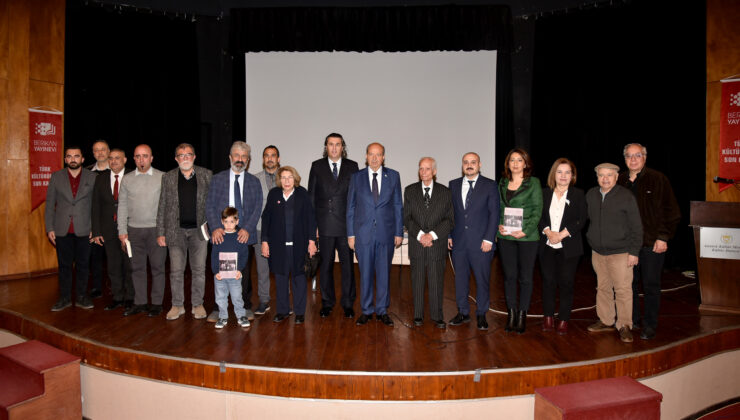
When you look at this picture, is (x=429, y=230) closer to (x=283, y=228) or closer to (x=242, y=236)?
(x=283, y=228)

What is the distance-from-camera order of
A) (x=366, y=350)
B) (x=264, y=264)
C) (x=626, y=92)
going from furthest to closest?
(x=626, y=92), (x=264, y=264), (x=366, y=350)

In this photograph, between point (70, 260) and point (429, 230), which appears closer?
point (429, 230)

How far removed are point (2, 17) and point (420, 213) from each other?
17.0 ft

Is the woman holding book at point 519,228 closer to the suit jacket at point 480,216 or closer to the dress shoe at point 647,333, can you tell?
the suit jacket at point 480,216

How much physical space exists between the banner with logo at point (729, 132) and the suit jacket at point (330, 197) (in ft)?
11.8

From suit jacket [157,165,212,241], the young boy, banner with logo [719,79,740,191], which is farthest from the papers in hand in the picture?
banner with logo [719,79,740,191]

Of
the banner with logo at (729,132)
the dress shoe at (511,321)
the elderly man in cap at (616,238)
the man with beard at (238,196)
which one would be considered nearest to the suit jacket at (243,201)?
the man with beard at (238,196)

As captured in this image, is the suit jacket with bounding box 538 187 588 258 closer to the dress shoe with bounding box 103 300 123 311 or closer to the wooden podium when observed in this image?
the wooden podium

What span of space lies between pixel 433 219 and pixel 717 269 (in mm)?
2536

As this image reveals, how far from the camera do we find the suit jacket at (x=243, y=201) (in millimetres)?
3344

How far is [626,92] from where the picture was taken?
597 cm

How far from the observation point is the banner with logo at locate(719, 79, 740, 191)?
A: 4240 millimetres

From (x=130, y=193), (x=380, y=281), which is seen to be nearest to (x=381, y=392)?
(x=380, y=281)

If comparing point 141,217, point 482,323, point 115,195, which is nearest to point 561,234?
point 482,323
